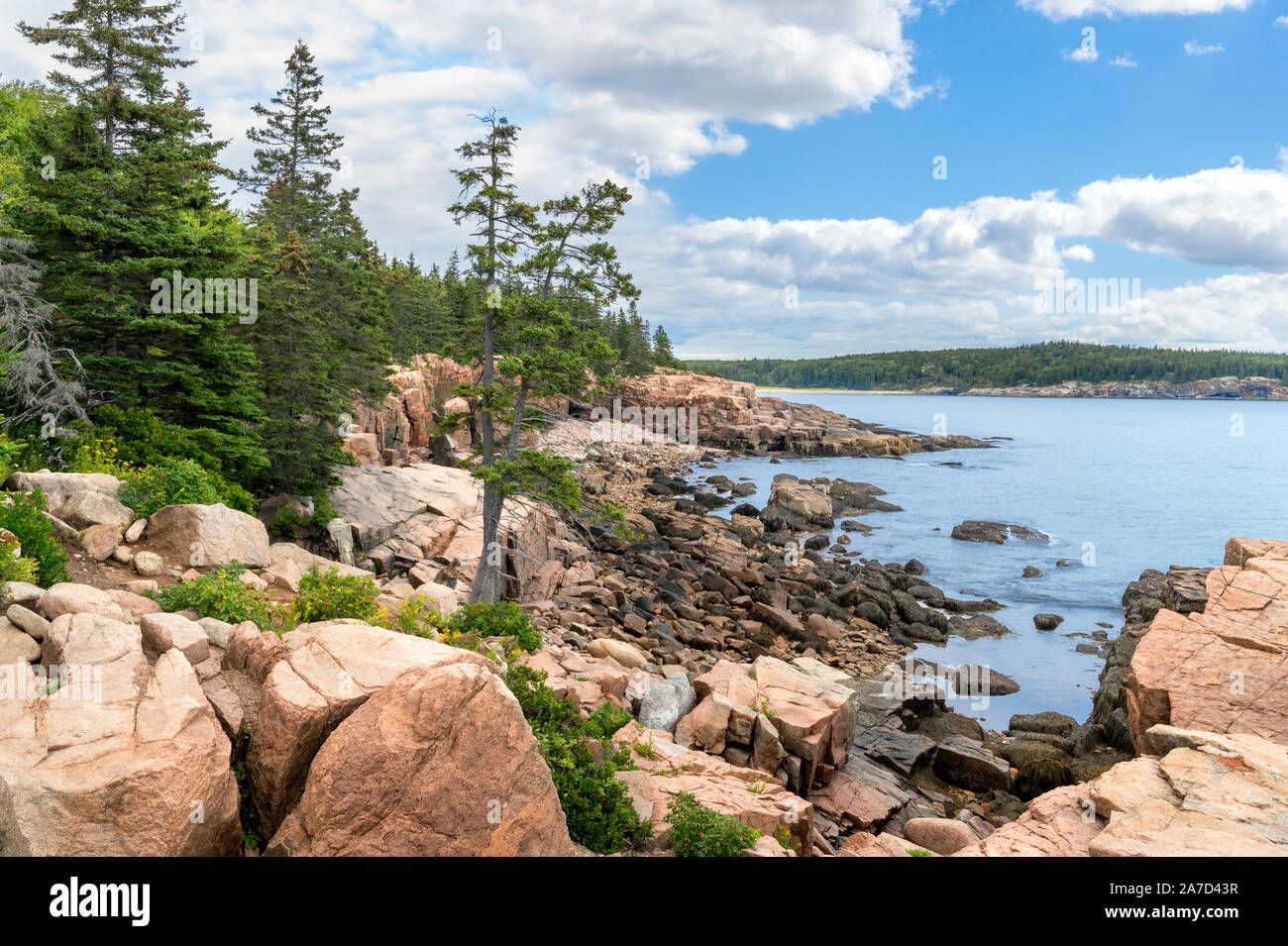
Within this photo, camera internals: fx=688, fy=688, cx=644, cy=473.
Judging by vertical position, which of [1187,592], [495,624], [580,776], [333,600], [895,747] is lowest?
[895,747]

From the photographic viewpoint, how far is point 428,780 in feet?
22.8

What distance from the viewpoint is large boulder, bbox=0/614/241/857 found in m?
6.02

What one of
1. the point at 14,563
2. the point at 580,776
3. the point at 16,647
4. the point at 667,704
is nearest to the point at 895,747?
the point at 667,704

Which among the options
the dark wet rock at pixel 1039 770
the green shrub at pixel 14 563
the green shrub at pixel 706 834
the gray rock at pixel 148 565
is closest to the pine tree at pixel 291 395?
the gray rock at pixel 148 565

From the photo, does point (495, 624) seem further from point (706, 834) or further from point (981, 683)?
point (981, 683)

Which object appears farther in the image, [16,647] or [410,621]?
[410,621]

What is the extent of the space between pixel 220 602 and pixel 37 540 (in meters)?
2.80

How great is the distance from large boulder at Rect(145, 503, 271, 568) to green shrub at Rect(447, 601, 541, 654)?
4107 millimetres

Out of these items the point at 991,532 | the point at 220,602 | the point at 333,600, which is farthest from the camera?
the point at 991,532

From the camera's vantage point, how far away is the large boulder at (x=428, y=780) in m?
6.77

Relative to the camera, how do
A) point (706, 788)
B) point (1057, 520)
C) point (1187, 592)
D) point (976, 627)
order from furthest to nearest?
point (1057, 520), point (976, 627), point (1187, 592), point (706, 788)

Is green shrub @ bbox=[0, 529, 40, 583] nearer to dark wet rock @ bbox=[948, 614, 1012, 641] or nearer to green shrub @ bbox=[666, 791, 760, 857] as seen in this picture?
green shrub @ bbox=[666, 791, 760, 857]

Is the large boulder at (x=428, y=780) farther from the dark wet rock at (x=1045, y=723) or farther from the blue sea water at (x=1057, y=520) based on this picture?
the blue sea water at (x=1057, y=520)

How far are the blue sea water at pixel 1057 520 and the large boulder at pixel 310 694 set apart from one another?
19.4m
